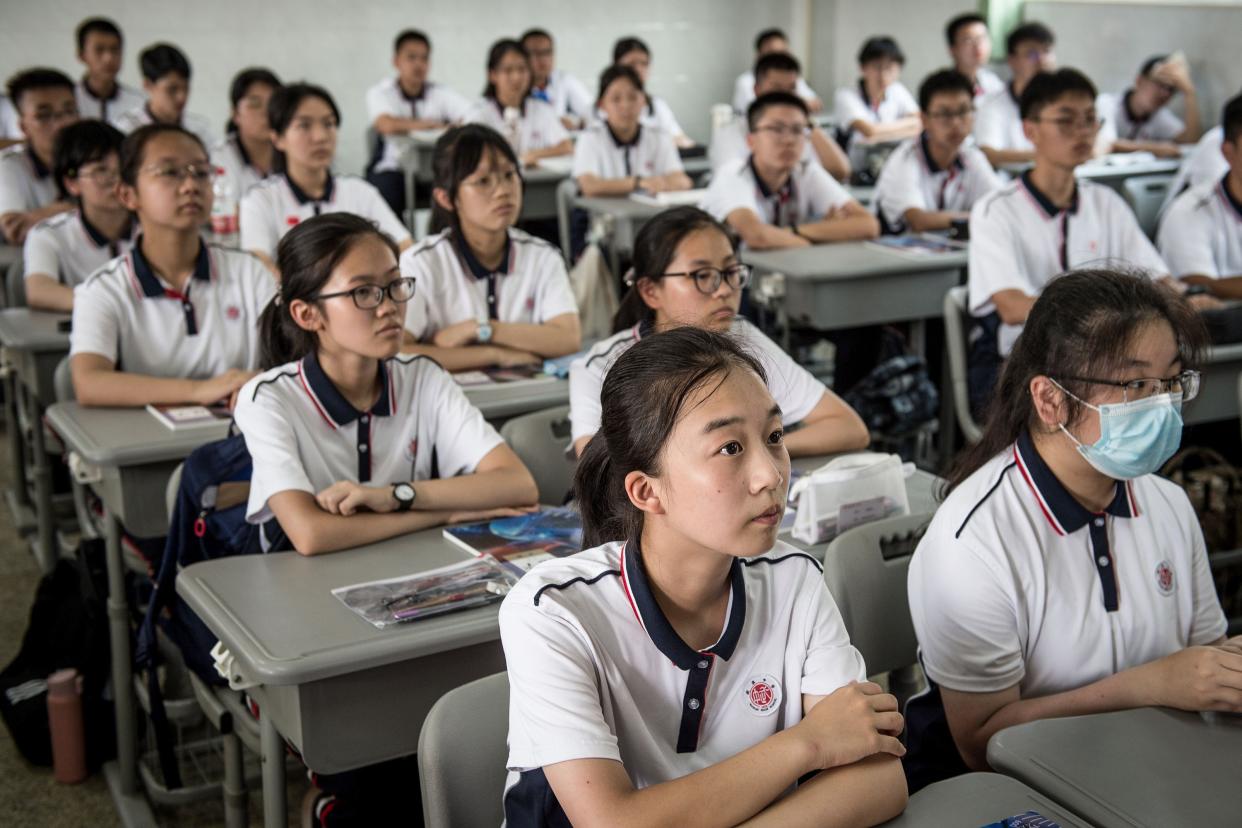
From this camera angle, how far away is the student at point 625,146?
238 inches

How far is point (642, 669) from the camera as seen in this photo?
1.43m

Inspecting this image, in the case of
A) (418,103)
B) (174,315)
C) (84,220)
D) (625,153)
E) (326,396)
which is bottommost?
(326,396)

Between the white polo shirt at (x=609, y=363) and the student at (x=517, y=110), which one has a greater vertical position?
the student at (x=517, y=110)

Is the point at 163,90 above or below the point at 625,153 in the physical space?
above

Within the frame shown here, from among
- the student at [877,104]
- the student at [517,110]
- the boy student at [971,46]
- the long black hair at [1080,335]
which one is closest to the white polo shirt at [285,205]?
the student at [517,110]

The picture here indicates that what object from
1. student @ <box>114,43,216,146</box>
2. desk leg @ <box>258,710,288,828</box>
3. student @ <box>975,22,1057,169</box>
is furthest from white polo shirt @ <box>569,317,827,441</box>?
student @ <box>114,43,216,146</box>

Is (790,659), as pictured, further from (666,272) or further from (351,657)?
(666,272)

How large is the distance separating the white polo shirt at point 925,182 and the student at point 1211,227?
1.15 meters

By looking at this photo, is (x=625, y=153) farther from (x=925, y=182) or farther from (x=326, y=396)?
(x=326, y=396)

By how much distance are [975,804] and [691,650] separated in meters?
0.33

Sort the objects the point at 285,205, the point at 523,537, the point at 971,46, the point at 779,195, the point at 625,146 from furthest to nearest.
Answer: the point at 971,46, the point at 625,146, the point at 779,195, the point at 285,205, the point at 523,537

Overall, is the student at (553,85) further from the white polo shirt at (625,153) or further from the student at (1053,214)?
the student at (1053,214)

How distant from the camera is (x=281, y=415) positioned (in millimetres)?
2229

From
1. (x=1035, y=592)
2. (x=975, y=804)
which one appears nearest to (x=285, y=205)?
A: (x=1035, y=592)
